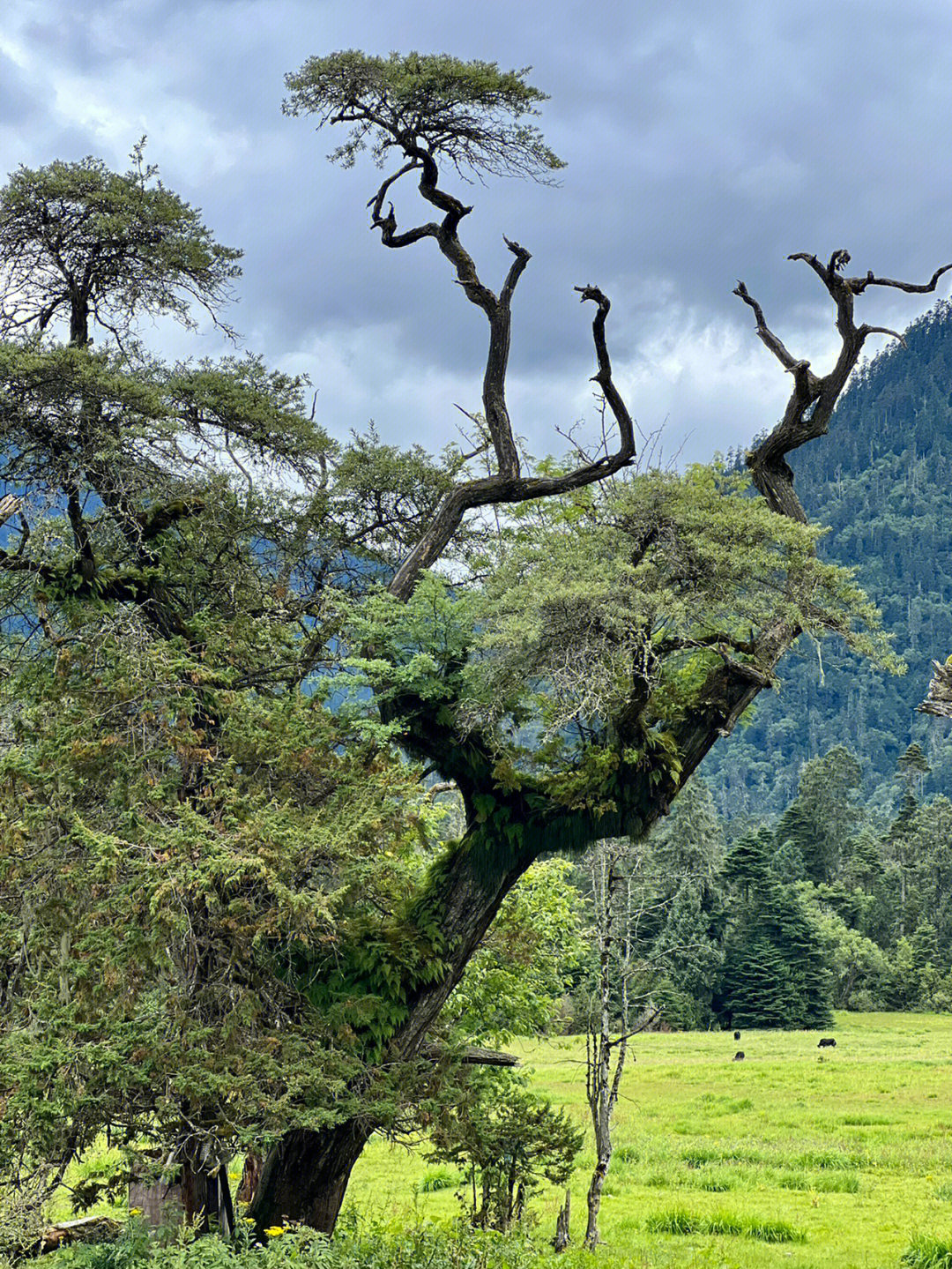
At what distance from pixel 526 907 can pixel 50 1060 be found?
26.1ft

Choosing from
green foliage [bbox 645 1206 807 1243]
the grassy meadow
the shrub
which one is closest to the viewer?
the grassy meadow

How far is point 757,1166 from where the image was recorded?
20078 millimetres

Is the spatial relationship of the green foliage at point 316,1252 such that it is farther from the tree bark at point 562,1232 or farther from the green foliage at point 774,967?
the green foliage at point 774,967

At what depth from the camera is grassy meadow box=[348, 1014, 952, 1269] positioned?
1402 centimetres

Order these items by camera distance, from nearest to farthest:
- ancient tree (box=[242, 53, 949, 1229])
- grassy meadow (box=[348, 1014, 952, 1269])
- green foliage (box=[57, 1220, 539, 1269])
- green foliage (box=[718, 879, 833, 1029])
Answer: green foliage (box=[57, 1220, 539, 1269]) < ancient tree (box=[242, 53, 949, 1229]) < grassy meadow (box=[348, 1014, 952, 1269]) < green foliage (box=[718, 879, 833, 1029])

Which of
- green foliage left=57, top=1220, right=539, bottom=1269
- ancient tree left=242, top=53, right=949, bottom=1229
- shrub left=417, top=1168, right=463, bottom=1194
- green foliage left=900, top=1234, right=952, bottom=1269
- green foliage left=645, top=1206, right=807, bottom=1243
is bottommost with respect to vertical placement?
shrub left=417, top=1168, right=463, bottom=1194

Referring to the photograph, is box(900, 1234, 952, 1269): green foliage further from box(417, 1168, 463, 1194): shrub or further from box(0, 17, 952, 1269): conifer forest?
box(417, 1168, 463, 1194): shrub

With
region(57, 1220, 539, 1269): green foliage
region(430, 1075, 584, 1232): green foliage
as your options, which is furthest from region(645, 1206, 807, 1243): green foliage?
region(57, 1220, 539, 1269): green foliage

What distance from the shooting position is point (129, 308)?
538 inches

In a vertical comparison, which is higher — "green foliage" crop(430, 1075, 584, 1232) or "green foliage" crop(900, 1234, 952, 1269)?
"green foliage" crop(430, 1075, 584, 1232)

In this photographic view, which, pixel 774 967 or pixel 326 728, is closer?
pixel 326 728

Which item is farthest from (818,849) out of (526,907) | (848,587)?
(848,587)

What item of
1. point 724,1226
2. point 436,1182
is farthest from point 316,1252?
point 436,1182

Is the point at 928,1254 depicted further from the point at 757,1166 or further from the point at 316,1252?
the point at 757,1166
